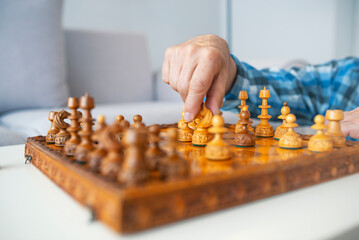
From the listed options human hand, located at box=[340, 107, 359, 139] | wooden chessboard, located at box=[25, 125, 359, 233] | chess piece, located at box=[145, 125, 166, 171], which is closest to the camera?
wooden chessboard, located at box=[25, 125, 359, 233]

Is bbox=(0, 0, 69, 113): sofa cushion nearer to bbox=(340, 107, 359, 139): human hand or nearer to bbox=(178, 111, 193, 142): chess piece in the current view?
bbox=(178, 111, 193, 142): chess piece

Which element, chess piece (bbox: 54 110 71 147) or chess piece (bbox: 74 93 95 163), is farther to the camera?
chess piece (bbox: 54 110 71 147)

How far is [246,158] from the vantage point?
2.09ft

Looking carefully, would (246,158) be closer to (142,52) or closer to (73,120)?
(73,120)

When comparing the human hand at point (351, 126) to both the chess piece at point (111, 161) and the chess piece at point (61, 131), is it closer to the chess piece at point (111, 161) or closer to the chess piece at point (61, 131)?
the chess piece at point (111, 161)

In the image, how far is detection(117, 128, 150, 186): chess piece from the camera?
426 mm

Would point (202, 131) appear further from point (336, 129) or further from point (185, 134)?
point (336, 129)

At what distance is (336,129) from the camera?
751 mm

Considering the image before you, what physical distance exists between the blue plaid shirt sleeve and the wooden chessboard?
83 centimetres

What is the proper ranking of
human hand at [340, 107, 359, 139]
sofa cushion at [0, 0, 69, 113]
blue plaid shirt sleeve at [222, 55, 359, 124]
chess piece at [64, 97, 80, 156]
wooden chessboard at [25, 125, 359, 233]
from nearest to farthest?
1. wooden chessboard at [25, 125, 359, 233]
2. chess piece at [64, 97, 80, 156]
3. human hand at [340, 107, 359, 139]
4. blue plaid shirt sleeve at [222, 55, 359, 124]
5. sofa cushion at [0, 0, 69, 113]

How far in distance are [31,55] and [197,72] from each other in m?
1.60

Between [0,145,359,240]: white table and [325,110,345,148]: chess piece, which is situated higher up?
[325,110,345,148]: chess piece

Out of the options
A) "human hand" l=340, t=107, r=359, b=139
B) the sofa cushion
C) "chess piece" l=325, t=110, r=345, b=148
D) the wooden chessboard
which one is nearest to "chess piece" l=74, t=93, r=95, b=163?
the wooden chessboard

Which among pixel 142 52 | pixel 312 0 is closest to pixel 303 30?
pixel 312 0
